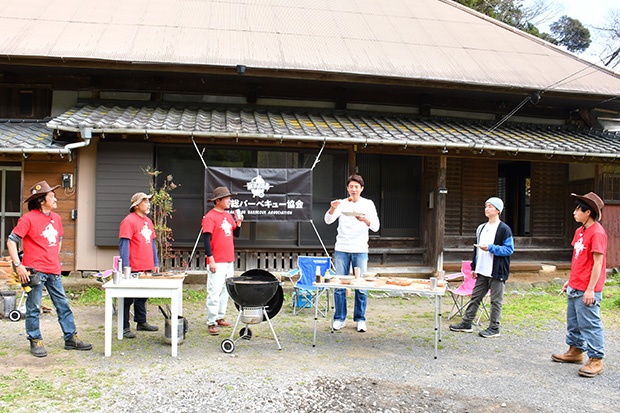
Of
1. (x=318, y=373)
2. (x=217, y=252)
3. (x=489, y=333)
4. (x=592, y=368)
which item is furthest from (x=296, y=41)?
(x=592, y=368)

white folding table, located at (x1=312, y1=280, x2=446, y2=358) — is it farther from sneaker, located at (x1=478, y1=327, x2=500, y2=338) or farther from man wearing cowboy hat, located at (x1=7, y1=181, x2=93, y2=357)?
man wearing cowboy hat, located at (x1=7, y1=181, x2=93, y2=357)

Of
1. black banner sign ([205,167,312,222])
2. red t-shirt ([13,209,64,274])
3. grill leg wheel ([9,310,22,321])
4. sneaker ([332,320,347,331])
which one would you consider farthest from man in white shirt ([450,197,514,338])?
grill leg wheel ([9,310,22,321])

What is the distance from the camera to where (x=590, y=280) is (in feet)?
15.8

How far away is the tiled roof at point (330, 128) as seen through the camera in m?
7.83

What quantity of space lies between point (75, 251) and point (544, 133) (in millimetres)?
9521

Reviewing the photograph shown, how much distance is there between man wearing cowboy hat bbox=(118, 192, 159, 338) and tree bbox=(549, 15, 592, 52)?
25.8 metres

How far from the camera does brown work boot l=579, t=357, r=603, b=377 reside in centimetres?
485

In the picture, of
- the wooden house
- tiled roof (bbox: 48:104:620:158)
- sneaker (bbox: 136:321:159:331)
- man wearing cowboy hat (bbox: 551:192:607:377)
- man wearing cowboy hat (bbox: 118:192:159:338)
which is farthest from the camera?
the wooden house

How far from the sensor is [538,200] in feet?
35.5

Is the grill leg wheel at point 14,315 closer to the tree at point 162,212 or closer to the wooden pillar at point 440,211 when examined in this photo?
the tree at point 162,212

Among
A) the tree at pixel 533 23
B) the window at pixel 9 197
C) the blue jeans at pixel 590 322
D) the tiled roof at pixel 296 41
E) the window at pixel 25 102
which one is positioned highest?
the tree at pixel 533 23

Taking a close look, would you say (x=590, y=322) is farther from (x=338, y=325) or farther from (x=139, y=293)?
(x=139, y=293)

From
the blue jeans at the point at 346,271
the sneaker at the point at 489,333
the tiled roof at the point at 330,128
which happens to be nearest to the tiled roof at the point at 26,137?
the tiled roof at the point at 330,128

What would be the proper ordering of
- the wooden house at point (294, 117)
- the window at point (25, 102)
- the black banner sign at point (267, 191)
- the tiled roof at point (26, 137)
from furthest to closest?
the window at point (25, 102) → the wooden house at point (294, 117) → the black banner sign at point (267, 191) → the tiled roof at point (26, 137)
